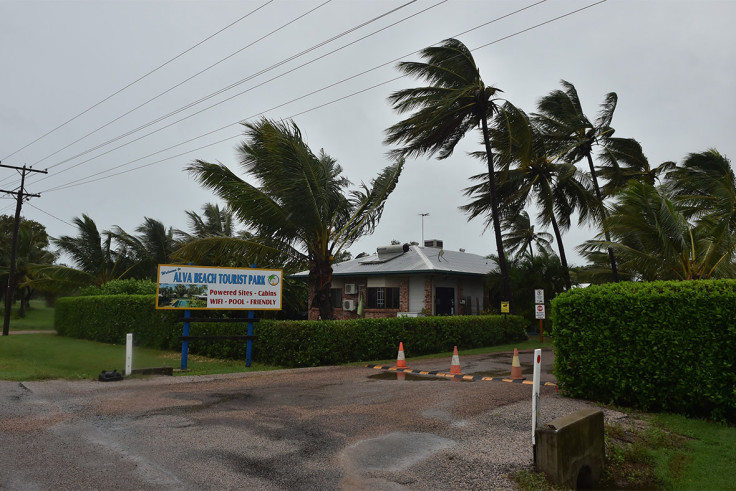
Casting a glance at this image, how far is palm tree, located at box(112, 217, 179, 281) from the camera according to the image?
3067 centimetres

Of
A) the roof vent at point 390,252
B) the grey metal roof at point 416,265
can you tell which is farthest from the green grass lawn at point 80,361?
the roof vent at point 390,252

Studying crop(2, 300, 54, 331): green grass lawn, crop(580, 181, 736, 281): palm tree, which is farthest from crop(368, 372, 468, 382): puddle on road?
A: crop(2, 300, 54, 331): green grass lawn

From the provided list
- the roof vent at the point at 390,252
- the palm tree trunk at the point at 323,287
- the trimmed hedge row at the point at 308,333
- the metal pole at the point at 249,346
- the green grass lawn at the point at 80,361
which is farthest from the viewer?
the roof vent at the point at 390,252

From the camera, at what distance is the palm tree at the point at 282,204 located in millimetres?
15414

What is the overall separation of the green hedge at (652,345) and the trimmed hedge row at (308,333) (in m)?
6.79

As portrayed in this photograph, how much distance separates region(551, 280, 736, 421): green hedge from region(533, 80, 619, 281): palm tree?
654 inches

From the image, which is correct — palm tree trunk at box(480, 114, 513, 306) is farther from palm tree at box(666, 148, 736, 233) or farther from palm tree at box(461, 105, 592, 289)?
palm tree at box(666, 148, 736, 233)

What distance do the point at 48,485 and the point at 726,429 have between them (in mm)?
8399

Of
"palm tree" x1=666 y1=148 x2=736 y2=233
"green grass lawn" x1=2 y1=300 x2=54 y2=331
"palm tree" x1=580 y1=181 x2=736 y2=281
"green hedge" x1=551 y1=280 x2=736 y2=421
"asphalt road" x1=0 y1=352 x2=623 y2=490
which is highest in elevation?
"palm tree" x1=666 y1=148 x2=736 y2=233

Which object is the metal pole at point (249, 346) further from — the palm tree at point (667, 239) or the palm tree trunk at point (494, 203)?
the palm tree trunk at point (494, 203)

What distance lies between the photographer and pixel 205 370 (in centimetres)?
1350

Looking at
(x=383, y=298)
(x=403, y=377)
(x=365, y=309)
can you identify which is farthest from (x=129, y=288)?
(x=403, y=377)

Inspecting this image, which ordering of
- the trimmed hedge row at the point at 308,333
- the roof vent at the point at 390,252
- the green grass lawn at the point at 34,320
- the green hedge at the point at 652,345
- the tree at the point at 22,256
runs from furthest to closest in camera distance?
the tree at the point at 22,256
the green grass lawn at the point at 34,320
the roof vent at the point at 390,252
the trimmed hedge row at the point at 308,333
the green hedge at the point at 652,345

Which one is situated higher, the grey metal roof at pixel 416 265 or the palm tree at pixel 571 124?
the palm tree at pixel 571 124
